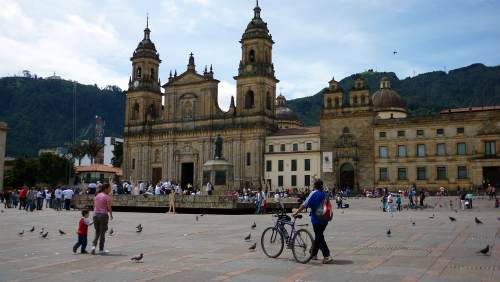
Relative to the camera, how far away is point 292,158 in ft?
225

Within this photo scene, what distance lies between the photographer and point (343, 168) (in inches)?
2564

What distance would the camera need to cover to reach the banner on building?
65.2 meters

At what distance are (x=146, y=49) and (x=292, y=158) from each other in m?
32.0

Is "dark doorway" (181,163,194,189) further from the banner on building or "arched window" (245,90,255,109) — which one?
the banner on building

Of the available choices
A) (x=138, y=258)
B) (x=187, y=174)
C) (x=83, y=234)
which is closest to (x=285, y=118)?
(x=187, y=174)

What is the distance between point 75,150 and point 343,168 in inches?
2273

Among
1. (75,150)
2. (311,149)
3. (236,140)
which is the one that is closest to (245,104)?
(236,140)

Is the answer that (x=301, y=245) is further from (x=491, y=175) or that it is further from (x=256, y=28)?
(x=256, y=28)

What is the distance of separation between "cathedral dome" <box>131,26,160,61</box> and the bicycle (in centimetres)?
7547

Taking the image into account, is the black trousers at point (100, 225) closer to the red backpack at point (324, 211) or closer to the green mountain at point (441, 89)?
the red backpack at point (324, 211)

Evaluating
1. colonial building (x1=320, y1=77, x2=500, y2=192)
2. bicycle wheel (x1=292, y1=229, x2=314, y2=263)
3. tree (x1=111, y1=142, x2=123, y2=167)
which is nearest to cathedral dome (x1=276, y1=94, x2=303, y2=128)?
colonial building (x1=320, y1=77, x2=500, y2=192)

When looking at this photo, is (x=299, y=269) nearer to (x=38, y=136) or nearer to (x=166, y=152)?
(x=166, y=152)

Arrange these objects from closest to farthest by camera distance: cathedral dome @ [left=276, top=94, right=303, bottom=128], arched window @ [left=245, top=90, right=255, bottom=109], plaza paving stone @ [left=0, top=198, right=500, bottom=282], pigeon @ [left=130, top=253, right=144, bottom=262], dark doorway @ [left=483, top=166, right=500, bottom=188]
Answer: plaza paving stone @ [left=0, top=198, right=500, bottom=282] → pigeon @ [left=130, top=253, right=144, bottom=262] → dark doorway @ [left=483, top=166, right=500, bottom=188] → arched window @ [left=245, top=90, right=255, bottom=109] → cathedral dome @ [left=276, top=94, right=303, bottom=128]

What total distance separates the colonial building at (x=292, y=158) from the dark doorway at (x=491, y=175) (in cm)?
1931
